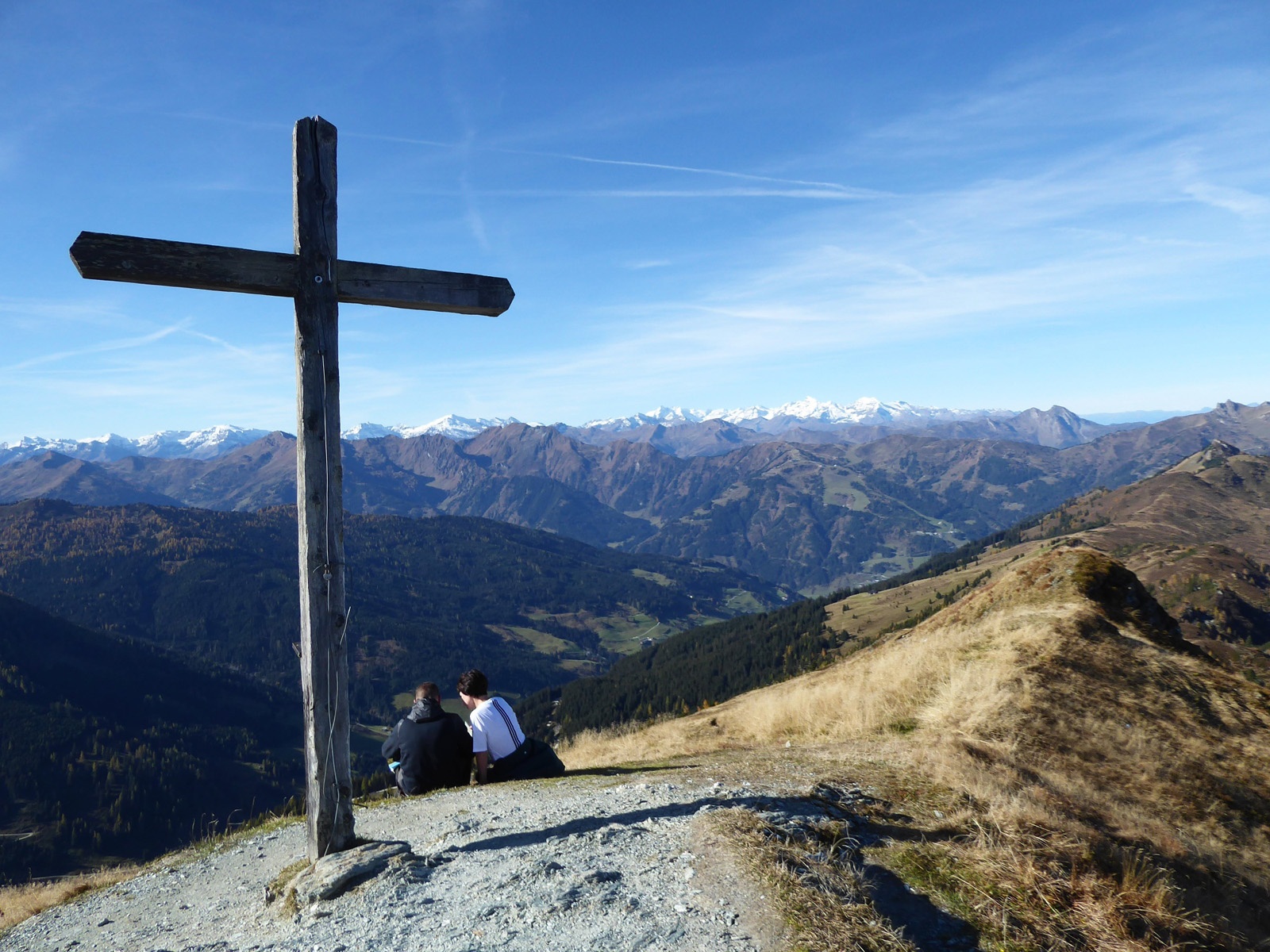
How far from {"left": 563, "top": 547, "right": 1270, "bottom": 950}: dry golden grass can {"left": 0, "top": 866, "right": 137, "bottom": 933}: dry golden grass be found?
9976mm

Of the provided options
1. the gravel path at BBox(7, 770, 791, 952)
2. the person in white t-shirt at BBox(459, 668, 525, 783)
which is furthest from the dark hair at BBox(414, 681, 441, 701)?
the gravel path at BBox(7, 770, 791, 952)

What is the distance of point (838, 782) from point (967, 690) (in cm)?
694

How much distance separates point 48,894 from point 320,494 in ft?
36.2

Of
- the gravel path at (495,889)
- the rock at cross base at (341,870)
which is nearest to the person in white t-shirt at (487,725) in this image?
the gravel path at (495,889)

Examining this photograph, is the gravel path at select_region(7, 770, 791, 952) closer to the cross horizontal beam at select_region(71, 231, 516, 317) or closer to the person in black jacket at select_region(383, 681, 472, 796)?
the person in black jacket at select_region(383, 681, 472, 796)

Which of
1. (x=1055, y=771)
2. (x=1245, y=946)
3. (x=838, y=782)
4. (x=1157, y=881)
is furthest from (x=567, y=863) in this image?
(x=1055, y=771)

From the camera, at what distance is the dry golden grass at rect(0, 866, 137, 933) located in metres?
11.7

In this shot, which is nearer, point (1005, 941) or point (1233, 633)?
point (1005, 941)

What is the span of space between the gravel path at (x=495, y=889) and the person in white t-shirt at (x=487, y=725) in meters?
0.86

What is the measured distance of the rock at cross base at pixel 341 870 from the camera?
833cm

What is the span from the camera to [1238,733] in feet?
52.3

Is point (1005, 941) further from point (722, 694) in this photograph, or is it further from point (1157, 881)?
point (722, 694)

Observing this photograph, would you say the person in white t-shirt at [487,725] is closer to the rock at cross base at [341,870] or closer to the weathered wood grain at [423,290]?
the rock at cross base at [341,870]

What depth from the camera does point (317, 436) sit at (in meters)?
9.34
